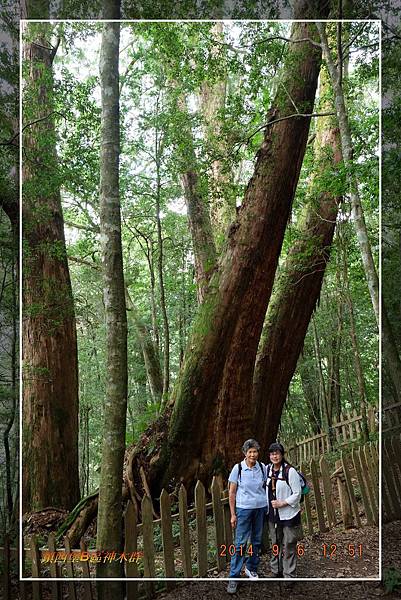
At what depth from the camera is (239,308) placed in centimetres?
427

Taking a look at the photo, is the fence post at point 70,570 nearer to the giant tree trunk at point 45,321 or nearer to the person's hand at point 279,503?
the giant tree trunk at point 45,321

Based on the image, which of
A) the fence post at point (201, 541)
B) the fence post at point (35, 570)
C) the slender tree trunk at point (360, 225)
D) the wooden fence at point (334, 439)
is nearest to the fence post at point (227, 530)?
the fence post at point (201, 541)

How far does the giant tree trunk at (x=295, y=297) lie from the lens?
14.1ft

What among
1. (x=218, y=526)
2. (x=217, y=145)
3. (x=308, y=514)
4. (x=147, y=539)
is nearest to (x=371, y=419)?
(x=308, y=514)

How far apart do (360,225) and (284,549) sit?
2132mm

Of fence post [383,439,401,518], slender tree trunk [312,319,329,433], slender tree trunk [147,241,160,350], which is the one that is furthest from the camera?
slender tree trunk [312,319,329,433]

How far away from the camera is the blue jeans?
3.16 meters

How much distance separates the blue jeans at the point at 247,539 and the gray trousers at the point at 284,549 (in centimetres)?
10


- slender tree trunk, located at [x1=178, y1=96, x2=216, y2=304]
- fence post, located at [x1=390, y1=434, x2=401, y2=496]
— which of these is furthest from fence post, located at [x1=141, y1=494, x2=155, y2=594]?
fence post, located at [x1=390, y1=434, x2=401, y2=496]

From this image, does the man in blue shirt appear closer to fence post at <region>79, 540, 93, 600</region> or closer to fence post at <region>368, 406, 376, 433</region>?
fence post at <region>79, 540, 93, 600</region>

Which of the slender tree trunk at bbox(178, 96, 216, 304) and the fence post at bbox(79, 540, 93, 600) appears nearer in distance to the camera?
the fence post at bbox(79, 540, 93, 600)

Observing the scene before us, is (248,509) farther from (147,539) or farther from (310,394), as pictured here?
(310,394)

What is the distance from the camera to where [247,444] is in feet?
10.4

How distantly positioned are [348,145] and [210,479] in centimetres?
263
